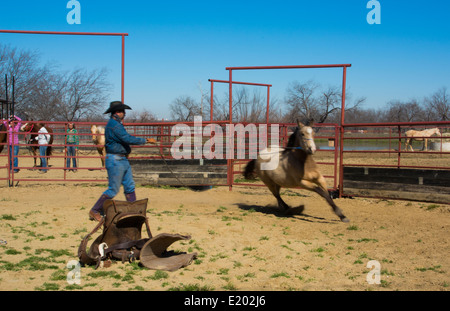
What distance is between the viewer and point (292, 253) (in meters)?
5.64

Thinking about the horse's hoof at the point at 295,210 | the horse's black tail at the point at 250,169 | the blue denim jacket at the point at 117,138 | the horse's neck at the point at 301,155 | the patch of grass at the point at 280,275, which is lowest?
the patch of grass at the point at 280,275

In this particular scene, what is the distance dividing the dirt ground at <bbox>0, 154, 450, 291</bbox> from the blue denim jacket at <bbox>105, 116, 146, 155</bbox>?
4.68 feet

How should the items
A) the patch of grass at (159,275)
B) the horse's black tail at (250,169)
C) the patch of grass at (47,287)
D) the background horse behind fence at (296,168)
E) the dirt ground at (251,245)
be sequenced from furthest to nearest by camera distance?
the horse's black tail at (250,169)
the background horse behind fence at (296,168)
the patch of grass at (159,275)
the dirt ground at (251,245)
the patch of grass at (47,287)

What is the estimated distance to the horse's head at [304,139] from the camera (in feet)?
25.4

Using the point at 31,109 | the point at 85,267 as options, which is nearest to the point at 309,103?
the point at 31,109

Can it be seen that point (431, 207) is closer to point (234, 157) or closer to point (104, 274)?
point (234, 157)

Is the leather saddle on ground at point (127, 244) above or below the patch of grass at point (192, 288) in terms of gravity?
above

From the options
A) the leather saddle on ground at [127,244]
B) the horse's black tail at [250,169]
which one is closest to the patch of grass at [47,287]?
the leather saddle on ground at [127,244]

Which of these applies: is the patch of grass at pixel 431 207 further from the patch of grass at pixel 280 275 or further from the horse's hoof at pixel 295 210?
the patch of grass at pixel 280 275

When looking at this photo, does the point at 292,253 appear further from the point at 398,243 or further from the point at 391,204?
the point at 391,204

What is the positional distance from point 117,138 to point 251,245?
2.59 meters

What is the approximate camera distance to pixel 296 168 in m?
8.32

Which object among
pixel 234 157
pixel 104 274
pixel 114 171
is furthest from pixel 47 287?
pixel 234 157

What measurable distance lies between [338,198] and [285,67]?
11.9 ft
